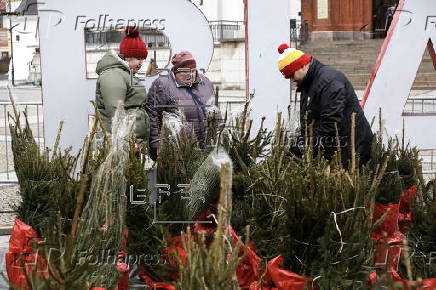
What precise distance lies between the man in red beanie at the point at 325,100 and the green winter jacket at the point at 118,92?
1257 mm

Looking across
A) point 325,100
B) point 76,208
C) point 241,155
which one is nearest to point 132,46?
point 241,155

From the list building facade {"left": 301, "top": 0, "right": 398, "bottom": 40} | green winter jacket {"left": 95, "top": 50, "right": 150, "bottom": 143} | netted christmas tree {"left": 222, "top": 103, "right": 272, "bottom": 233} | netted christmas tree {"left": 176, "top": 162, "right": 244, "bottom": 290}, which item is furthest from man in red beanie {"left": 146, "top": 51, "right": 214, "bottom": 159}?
building facade {"left": 301, "top": 0, "right": 398, "bottom": 40}

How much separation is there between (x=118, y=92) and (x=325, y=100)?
1580mm

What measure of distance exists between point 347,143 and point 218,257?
2.33 m

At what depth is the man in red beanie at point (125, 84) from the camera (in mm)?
5609

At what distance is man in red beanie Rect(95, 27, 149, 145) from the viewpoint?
18.4 feet

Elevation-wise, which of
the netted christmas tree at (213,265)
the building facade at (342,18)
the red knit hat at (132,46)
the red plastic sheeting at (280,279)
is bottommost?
the red plastic sheeting at (280,279)

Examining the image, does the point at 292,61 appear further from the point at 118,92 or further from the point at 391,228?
the point at 118,92

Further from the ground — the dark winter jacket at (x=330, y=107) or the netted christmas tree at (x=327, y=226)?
the dark winter jacket at (x=330, y=107)

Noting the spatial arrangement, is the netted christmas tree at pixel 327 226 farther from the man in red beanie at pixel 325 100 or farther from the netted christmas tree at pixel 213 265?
the man in red beanie at pixel 325 100

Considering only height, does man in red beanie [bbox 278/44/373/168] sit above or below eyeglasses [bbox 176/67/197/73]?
below

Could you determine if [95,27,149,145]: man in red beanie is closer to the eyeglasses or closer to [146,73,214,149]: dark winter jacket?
[146,73,214,149]: dark winter jacket

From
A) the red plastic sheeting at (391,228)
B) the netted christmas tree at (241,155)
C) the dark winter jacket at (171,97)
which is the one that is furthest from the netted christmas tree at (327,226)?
the dark winter jacket at (171,97)

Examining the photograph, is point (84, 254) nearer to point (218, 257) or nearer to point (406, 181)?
point (218, 257)
